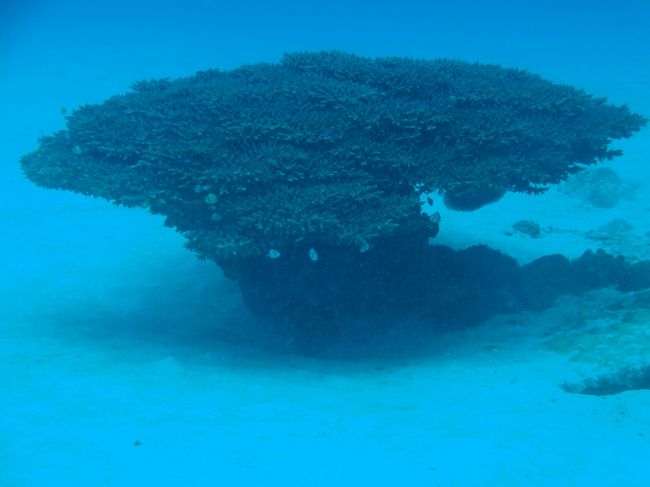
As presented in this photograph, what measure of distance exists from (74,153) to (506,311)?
626 cm

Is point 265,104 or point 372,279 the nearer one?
point 265,104

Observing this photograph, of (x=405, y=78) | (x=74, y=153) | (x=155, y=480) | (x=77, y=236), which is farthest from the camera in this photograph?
(x=77, y=236)

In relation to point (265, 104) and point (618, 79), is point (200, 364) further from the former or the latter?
point (618, 79)

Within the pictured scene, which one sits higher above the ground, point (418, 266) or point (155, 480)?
point (418, 266)

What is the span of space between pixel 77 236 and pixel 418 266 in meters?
7.64

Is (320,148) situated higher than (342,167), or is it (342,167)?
(320,148)

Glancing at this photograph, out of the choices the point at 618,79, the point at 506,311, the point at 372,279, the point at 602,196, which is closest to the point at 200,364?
the point at 372,279

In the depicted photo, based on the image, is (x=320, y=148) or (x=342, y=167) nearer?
(x=342, y=167)

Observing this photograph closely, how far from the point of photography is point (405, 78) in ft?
25.1

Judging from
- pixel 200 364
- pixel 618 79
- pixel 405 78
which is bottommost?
pixel 200 364

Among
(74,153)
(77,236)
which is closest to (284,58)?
(74,153)

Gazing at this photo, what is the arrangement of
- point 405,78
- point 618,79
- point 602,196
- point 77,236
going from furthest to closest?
point 618,79, point 602,196, point 77,236, point 405,78

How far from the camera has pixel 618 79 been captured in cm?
2597

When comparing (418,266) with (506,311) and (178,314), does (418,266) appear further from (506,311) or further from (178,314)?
(178,314)
